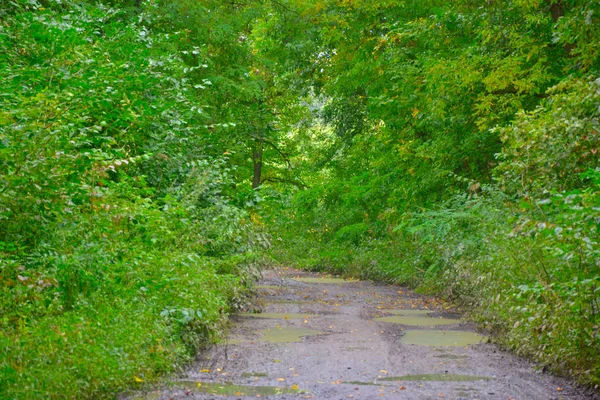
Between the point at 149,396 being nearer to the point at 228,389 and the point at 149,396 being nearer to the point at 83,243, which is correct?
the point at 228,389

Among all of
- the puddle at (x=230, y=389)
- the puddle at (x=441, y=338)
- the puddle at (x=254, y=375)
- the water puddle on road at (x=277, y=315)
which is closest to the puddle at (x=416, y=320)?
the puddle at (x=441, y=338)

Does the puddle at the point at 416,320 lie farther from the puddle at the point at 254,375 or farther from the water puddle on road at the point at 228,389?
the water puddle on road at the point at 228,389

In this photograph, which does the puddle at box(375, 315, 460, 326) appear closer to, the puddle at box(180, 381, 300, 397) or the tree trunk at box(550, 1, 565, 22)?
the puddle at box(180, 381, 300, 397)

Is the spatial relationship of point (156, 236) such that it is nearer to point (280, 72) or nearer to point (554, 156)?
point (554, 156)

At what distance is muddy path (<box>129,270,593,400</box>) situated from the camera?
6.16 metres

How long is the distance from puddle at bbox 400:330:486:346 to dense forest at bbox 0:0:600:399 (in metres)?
0.31

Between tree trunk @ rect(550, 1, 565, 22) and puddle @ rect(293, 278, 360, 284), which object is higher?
tree trunk @ rect(550, 1, 565, 22)

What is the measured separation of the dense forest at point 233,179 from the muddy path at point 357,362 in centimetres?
29

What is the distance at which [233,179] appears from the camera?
14.0m

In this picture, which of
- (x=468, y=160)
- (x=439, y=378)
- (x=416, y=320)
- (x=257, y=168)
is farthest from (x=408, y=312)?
(x=257, y=168)

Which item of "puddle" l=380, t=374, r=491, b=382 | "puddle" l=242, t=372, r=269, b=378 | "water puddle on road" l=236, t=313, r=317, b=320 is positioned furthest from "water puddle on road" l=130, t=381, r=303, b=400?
"water puddle on road" l=236, t=313, r=317, b=320

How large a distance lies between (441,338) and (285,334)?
196cm

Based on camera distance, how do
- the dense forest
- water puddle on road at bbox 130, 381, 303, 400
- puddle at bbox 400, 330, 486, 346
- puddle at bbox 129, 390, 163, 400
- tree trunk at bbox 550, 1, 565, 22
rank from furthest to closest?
tree trunk at bbox 550, 1, 565, 22
puddle at bbox 400, 330, 486, 346
water puddle on road at bbox 130, 381, 303, 400
the dense forest
puddle at bbox 129, 390, 163, 400

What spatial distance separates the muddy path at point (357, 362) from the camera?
243 inches
